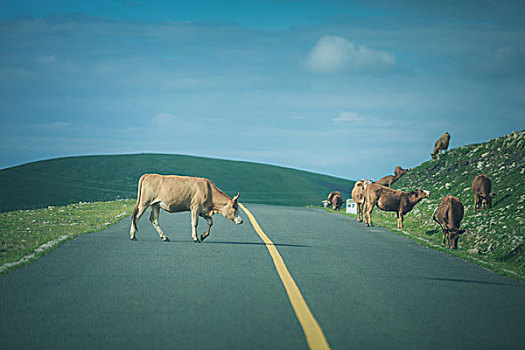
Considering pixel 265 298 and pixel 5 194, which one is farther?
pixel 5 194

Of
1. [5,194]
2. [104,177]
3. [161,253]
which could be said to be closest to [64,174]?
[104,177]

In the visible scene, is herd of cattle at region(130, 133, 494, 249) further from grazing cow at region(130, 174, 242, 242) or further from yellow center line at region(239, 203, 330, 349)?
yellow center line at region(239, 203, 330, 349)

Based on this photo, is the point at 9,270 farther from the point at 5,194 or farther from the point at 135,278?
the point at 5,194

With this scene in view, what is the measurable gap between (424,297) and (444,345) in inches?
89.5

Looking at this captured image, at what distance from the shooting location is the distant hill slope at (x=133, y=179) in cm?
9338

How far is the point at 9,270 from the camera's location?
28.9 feet

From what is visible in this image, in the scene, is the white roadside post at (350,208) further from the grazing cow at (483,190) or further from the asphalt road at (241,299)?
the asphalt road at (241,299)

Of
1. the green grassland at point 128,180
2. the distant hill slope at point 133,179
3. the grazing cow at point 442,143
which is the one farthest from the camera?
the distant hill slope at point 133,179

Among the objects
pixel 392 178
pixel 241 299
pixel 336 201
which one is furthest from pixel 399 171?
pixel 241 299

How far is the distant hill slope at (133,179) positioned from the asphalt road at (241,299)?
7684 cm

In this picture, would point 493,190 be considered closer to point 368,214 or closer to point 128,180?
point 368,214

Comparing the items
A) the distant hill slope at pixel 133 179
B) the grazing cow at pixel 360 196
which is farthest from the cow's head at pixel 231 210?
the distant hill slope at pixel 133 179

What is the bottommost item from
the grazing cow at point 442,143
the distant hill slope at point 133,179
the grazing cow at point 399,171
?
the distant hill slope at point 133,179

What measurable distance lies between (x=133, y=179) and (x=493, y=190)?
91.7 m
